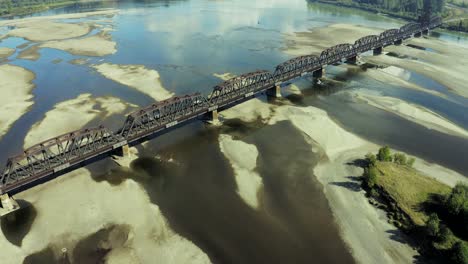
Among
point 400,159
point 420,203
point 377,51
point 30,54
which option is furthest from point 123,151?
point 377,51

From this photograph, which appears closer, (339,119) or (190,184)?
(190,184)

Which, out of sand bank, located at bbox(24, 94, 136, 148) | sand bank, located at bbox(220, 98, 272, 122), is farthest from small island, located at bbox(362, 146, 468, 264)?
sand bank, located at bbox(24, 94, 136, 148)

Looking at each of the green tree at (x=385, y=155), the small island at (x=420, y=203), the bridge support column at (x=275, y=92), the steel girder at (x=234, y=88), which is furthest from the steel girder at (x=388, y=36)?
the small island at (x=420, y=203)

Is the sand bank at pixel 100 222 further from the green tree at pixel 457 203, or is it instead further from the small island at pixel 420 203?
the green tree at pixel 457 203

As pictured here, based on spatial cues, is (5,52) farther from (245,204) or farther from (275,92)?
(245,204)

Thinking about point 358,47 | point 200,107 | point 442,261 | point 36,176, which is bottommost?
point 442,261

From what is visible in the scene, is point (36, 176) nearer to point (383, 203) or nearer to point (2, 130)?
point (2, 130)

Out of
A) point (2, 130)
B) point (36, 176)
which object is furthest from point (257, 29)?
point (36, 176)
